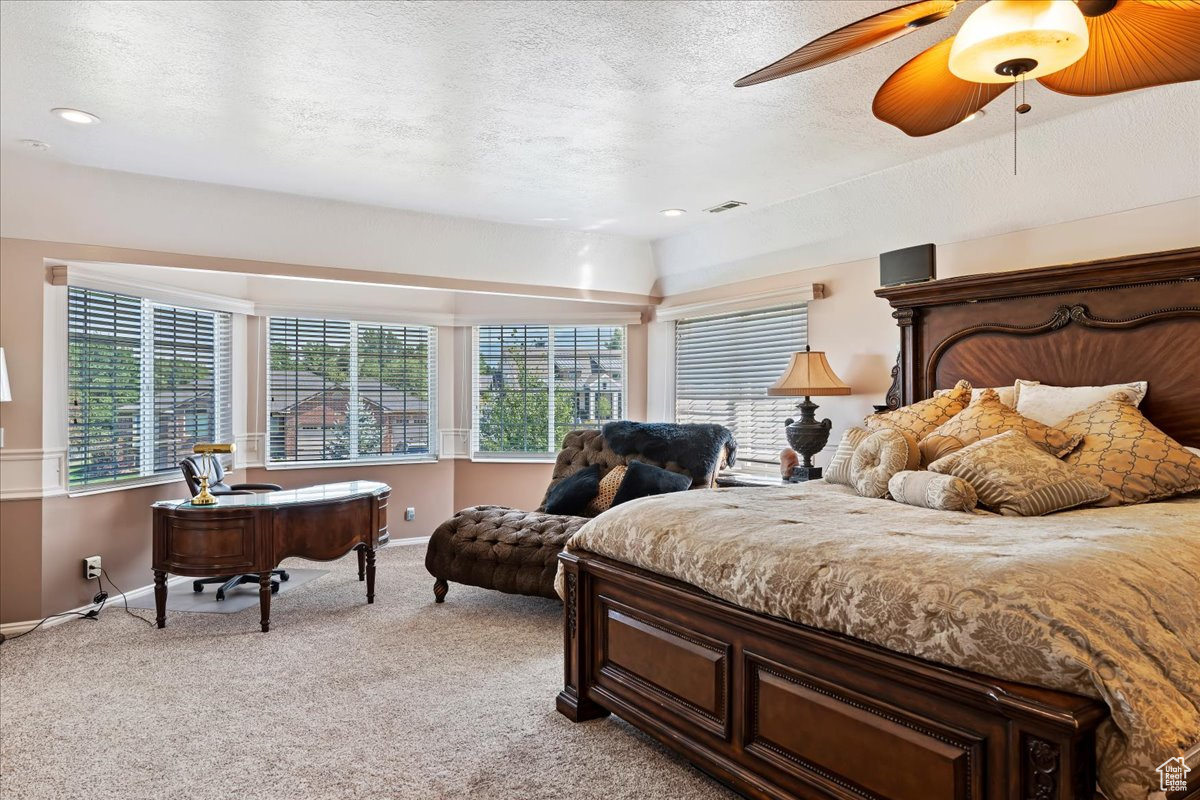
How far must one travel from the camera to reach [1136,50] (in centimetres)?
176

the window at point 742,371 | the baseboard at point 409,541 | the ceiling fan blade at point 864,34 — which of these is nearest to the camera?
the ceiling fan blade at point 864,34

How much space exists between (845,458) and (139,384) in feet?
14.4

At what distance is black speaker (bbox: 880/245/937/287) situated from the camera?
12.9ft

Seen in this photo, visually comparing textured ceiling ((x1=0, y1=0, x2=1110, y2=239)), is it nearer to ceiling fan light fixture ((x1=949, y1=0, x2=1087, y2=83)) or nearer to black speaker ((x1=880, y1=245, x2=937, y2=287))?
black speaker ((x1=880, y1=245, x2=937, y2=287))

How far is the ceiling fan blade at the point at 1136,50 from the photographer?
1.62 m

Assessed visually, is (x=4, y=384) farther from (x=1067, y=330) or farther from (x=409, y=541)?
(x=1067, y=330)

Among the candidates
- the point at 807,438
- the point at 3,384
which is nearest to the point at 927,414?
the point at 807,438

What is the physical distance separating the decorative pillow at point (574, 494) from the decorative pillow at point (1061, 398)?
2411 millimetres

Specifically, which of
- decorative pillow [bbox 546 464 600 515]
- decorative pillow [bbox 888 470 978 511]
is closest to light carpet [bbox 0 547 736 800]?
decorative pillow [bbox 546 464 600 515]

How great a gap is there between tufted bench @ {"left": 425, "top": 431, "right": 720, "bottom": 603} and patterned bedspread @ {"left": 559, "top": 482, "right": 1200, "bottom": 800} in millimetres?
1640

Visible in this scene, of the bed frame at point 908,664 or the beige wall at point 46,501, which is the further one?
the beige wall at point 46,501

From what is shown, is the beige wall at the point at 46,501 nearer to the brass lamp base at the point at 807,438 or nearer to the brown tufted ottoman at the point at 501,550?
the brown tufted ottoman at the point at 501,550

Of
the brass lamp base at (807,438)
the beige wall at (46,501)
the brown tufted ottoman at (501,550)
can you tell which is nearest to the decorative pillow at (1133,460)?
the brass lamp base at (807,438)

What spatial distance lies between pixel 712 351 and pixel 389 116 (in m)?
3.19
